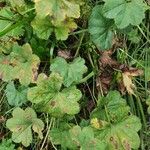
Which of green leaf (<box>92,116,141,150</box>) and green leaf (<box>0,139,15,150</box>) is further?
green leaf (<box>0,139,15,150</box>)

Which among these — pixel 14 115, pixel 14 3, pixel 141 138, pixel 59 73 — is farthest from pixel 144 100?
pixel 14 3

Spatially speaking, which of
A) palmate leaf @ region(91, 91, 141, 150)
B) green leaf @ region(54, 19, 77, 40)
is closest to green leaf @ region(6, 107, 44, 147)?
palmate leaf @ region(91, 91, 141, 150)

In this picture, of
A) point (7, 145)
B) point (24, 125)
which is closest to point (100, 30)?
point (24, 125)

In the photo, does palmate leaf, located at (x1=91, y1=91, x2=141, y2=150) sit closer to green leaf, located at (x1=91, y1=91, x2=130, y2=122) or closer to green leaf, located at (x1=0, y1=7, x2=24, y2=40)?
green leaf, located at (x1=91, y1=91, x2=130, y2=122)

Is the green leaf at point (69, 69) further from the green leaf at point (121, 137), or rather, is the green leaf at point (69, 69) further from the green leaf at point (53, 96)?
the green leaf at point (121, 137)

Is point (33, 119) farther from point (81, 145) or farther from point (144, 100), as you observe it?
point (144, 100)

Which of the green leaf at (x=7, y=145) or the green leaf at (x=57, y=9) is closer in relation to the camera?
the green leaf at (x=57, y=9)

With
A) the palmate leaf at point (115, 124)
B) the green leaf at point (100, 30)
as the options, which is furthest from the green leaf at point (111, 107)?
the green leaf at point (100, 30)
